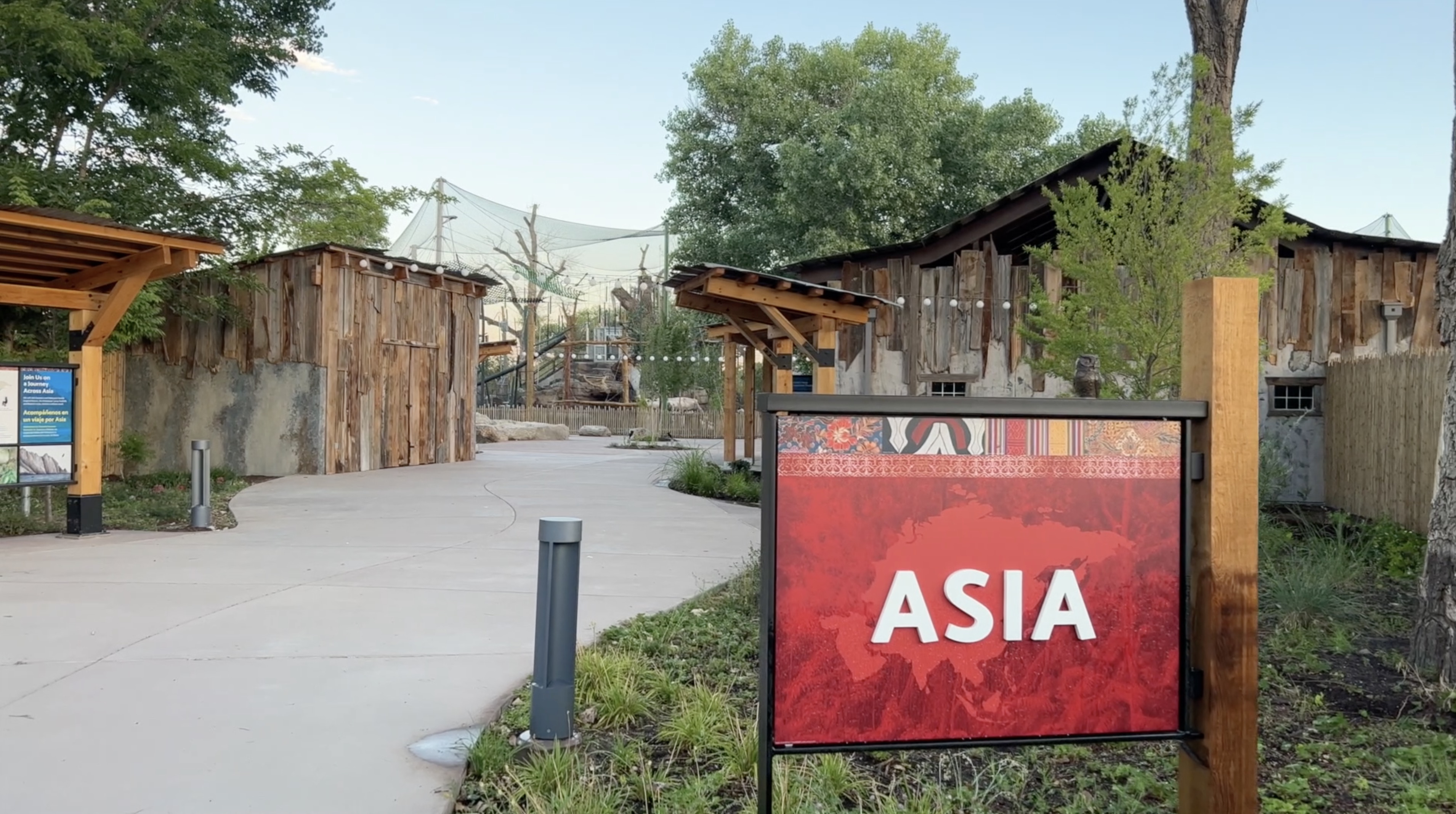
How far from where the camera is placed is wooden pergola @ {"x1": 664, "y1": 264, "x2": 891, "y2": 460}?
1206 centimetres

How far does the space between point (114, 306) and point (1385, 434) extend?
42.8ft

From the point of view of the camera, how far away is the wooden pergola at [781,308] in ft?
39.6

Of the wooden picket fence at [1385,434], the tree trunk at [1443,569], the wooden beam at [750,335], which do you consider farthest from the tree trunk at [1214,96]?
the wooden beam at [750,335]

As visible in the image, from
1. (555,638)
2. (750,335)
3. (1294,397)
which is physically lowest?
(555,638)

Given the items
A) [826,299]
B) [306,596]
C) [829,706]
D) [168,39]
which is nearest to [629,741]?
[829,706]

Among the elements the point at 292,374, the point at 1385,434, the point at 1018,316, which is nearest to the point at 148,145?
the point at 292,374

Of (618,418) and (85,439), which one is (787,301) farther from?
(618,418)

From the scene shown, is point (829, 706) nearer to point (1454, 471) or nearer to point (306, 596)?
point (1454, 471)

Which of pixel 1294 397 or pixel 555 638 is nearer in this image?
pixel 555 638

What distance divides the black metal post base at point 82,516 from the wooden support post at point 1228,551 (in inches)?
385

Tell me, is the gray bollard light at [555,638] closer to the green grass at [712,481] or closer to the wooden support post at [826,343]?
the wooden support post at [826,343]

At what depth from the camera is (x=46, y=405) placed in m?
9.34

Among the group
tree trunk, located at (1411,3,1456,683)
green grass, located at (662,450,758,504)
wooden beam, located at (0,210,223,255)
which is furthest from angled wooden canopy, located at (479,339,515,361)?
tree trunk, located at (1411,3,1456,683)

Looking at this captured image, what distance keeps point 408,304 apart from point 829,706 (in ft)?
56.6
